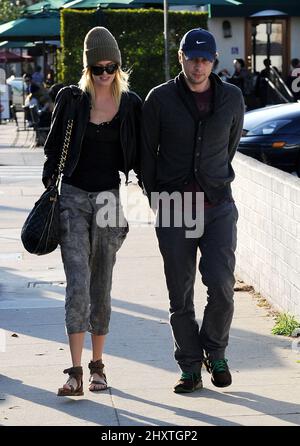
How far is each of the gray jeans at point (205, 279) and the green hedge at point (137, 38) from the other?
17834 mm

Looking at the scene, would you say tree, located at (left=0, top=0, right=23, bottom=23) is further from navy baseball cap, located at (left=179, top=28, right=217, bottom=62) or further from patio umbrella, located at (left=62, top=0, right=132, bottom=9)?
navy baseball cap, located at (left=179, top=28, right=217, bottom=62)

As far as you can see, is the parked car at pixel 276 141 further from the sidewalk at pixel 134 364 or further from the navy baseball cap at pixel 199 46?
the navy baseball cap at pixel 199 46

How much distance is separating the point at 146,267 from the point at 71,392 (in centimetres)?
422

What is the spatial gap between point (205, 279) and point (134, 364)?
1.00 metres

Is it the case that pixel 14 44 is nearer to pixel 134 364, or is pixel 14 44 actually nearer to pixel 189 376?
pixel 134 364

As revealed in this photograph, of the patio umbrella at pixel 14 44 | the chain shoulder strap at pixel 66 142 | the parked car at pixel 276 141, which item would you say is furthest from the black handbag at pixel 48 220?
the patio umbrella at pixel 14 44

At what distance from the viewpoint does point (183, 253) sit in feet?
19.6

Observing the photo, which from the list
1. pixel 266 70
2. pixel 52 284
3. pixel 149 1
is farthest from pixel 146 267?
pixel 266 70

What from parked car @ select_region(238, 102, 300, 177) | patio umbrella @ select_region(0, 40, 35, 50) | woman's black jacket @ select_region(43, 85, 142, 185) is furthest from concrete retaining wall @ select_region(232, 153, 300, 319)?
patio umbrella @ select_region(0, 40, 35, 50)

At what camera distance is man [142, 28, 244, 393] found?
19.3ft

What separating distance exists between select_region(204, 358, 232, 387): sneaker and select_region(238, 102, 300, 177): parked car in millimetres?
9844

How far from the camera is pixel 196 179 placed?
5.89 m

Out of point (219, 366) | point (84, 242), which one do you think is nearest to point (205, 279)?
point (219, 366)

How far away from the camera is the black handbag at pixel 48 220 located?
5910 mm
